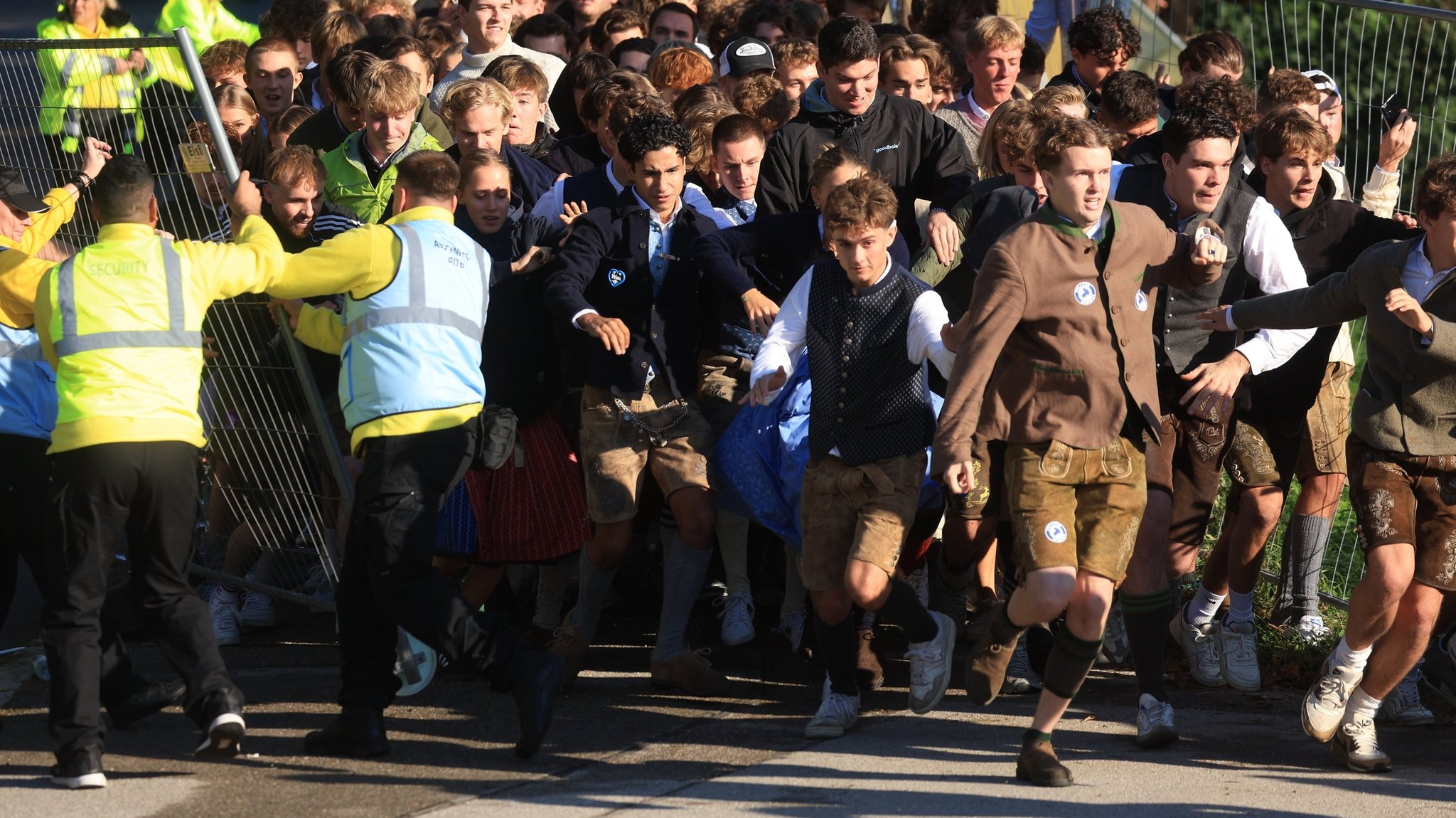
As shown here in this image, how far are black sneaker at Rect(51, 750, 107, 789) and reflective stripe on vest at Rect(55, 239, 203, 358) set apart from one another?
120cm

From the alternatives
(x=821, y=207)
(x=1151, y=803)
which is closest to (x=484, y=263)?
(x=821, y=207)

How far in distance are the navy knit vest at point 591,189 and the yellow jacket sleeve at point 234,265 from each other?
146 centimetres

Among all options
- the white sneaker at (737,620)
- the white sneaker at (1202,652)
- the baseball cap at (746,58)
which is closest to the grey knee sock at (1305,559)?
the white sneaker at (1202,652)

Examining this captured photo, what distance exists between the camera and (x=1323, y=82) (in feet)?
25.2

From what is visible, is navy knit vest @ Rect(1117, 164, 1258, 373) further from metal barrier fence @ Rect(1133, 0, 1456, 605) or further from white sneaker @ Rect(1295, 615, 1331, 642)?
metal barrier fence @ Rect(1133, 0, 1456, 605)

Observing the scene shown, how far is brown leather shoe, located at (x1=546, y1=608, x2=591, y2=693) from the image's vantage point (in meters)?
6.25

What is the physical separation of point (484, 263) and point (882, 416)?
1425 millimetres

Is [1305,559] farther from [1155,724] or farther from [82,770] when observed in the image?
[82,770]

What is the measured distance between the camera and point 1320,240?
636 cm

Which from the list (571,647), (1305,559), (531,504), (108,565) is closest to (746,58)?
(531,504)

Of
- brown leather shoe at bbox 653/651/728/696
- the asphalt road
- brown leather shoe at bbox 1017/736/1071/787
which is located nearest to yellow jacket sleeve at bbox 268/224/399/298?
the asphalt road

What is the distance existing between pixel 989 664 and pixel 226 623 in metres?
3.33

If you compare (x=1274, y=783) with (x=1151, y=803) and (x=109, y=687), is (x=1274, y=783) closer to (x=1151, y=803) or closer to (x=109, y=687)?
(x=1151, y=803)

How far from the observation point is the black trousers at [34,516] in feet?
19.0
